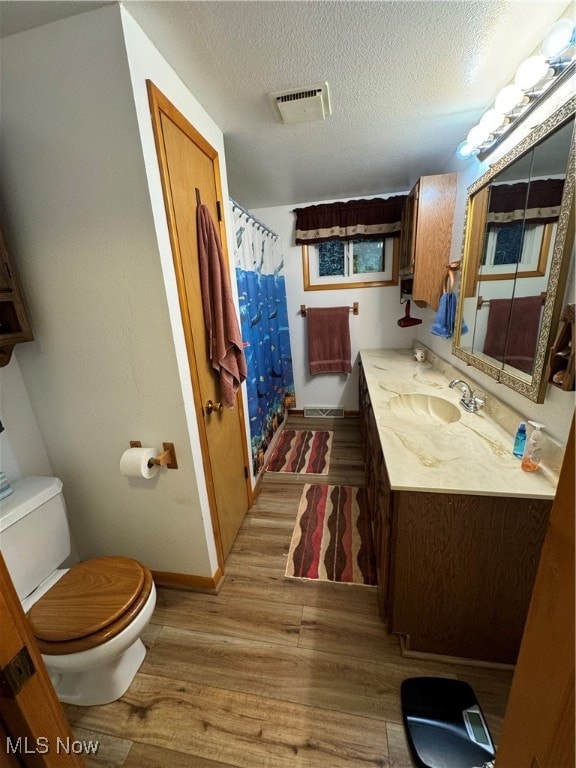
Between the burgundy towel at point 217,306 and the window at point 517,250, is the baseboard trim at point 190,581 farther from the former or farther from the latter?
the window at point 517,250

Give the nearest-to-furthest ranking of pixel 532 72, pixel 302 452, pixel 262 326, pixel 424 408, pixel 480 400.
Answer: pixel 532 72 → pixel 480 400 → pixel 424 408 → pixel 262 326 → pixel 302 452

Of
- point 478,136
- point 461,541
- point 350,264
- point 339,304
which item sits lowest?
→ point 461,541

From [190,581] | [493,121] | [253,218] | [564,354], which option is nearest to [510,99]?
[493,121]

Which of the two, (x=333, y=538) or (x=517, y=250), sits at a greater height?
(x=517, y=250)

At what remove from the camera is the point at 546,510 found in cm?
95

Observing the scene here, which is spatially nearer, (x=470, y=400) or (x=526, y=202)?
(x=526, y=202)

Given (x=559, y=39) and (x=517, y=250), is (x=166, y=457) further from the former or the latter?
(x=559, y=39)

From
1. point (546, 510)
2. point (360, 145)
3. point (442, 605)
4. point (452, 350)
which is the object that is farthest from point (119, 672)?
point (360, 145)

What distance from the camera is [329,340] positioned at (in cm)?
319

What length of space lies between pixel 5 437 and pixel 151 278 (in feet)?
3.10

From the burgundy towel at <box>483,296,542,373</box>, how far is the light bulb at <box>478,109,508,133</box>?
752 mm

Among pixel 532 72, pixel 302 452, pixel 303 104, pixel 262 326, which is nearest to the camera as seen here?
pixel 532 72

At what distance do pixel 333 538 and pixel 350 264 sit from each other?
255cm

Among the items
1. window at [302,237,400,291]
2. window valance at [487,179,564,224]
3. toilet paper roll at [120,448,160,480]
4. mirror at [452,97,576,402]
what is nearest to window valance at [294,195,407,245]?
window at [302,237,400,291]
